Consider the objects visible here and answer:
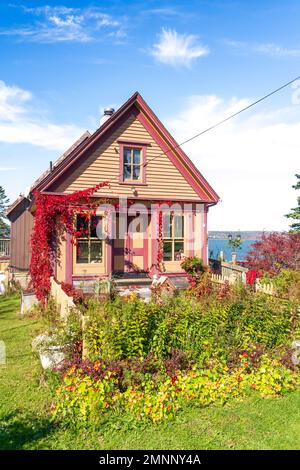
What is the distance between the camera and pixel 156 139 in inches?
566

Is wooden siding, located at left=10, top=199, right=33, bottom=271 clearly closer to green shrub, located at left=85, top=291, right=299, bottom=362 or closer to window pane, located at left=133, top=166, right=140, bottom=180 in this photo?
window pane, located at left=133, top=166, right=140, bottom=180

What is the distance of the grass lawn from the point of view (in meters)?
4.49

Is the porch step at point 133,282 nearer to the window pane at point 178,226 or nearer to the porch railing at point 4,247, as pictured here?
the window pane at point 178,226

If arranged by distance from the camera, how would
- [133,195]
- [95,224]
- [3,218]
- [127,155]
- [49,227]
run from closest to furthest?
[49,227] → [95,224] → [133,195] → [127,155] → [3,218]

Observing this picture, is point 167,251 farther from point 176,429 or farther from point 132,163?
point 176,429

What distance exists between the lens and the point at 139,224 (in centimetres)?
1439

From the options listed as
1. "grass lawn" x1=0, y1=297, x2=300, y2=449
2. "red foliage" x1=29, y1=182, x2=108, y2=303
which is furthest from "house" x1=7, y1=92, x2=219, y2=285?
"grass lawn" x1=0, y1=297, x2=300, y2=449

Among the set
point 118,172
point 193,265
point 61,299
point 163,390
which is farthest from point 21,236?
point 163,390

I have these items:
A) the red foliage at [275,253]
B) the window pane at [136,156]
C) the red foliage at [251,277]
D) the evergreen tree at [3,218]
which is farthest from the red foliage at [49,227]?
the evergreen tree at [3,218]

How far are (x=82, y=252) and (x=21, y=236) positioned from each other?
7356 millimetres

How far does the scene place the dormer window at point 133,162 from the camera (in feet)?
45.6

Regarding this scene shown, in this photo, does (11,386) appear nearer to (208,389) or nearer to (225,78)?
(208,389)

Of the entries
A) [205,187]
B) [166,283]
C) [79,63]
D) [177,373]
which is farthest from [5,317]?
[205,187]

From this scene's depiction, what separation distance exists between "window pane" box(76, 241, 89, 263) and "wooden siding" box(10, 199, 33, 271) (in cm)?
595
